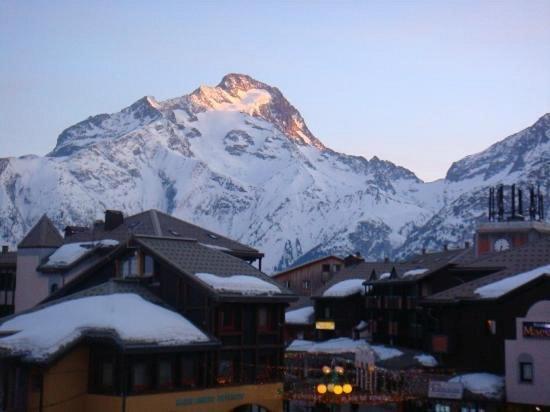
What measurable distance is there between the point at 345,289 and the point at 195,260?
4087cm

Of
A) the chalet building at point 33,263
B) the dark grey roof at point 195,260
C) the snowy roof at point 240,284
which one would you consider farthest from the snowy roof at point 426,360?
the chalet building at point 33,263

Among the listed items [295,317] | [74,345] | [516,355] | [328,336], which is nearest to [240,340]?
[74,345]

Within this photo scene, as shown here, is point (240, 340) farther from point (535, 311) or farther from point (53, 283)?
point (53, 283)

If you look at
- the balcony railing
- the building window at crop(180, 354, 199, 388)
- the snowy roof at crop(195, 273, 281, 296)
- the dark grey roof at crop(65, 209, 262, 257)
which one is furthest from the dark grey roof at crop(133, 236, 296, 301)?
the balcony railing

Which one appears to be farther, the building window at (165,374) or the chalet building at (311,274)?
the chalet building at (311,274)

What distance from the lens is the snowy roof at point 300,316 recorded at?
92706 mm

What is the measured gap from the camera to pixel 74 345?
39219 mm

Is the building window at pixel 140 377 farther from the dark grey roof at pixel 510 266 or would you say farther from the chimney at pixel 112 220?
the chimney at pixel 112 220

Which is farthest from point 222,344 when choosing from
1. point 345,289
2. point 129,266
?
point 345,289

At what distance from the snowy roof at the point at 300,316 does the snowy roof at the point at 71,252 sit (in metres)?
29.9

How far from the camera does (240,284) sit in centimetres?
4625

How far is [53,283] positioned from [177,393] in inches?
1192

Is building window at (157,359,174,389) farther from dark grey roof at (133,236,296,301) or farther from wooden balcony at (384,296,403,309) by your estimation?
wooden balcony at (384,296,403,309)

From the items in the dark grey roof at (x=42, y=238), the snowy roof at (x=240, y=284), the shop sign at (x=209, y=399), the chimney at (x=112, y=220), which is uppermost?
the chimney at (x=112, y=220)
